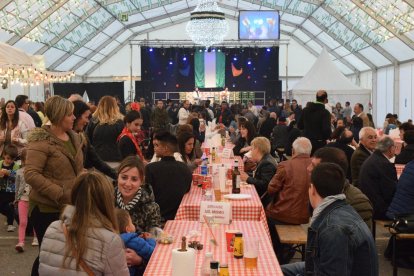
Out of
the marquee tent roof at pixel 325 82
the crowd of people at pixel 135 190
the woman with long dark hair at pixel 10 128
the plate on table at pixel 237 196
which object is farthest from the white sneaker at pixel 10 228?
the marquee tent roof at pixel 325 82

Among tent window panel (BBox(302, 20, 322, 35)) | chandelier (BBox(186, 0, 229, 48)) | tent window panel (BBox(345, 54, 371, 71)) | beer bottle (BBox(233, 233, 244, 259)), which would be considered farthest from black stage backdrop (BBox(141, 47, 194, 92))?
beer bottle (BBox(233, 233, 244, 259))

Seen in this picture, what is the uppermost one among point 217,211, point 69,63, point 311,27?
point 311,27

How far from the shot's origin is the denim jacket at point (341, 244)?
276cm

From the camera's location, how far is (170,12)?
28828mm

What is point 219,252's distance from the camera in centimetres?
344

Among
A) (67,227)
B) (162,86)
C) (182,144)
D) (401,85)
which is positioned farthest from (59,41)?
(67,227)

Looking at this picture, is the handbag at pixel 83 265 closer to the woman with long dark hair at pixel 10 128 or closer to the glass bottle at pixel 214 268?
the glass bottle at pixel 214 268

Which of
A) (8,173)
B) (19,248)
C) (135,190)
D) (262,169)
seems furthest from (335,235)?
(8,173)

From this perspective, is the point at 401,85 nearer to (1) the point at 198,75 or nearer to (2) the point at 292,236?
(1) the point at 198,75

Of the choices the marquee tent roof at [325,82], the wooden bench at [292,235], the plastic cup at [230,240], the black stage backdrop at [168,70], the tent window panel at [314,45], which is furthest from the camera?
the tent window panel at [314,45]

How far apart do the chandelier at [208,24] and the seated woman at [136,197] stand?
38.6 ft

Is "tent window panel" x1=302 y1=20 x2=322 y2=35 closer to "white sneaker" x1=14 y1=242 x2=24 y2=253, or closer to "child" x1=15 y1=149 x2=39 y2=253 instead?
"child" x1=15 y1=149 x2=39 y2=253

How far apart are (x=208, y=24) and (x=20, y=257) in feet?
37.2

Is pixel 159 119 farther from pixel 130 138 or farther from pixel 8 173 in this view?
pixel 130 138
